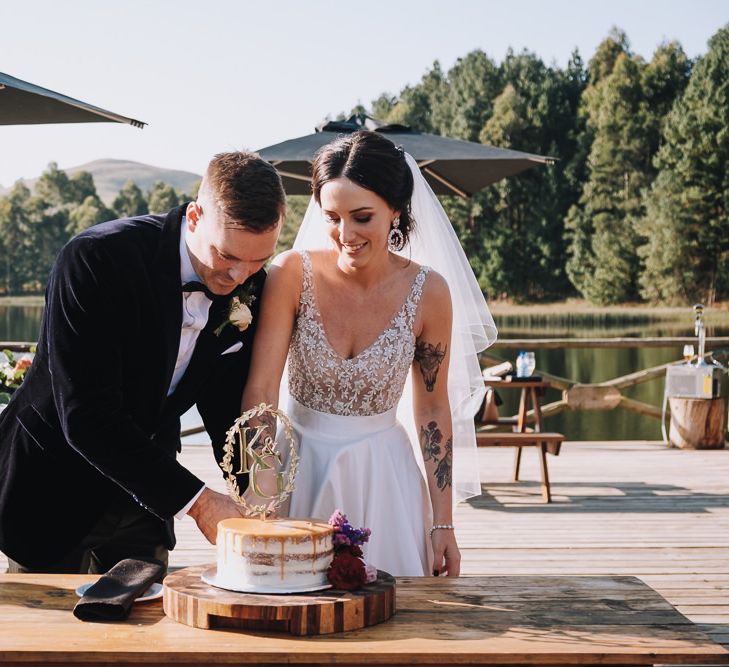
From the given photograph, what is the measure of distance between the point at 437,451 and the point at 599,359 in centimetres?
3870

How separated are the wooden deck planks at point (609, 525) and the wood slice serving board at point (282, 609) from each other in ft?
7.16

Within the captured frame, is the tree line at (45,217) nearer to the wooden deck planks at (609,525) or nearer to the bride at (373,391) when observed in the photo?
the wooden deck planks at (609,525)

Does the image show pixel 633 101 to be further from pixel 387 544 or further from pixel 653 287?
pixel 387 544

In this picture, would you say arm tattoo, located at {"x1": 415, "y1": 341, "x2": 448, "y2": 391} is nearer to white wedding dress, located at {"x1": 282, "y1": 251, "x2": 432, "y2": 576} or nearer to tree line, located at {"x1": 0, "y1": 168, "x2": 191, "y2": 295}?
white wedding dress, located at {"x1": 282, "y1": 251, "x2": 432, "y2": 576}

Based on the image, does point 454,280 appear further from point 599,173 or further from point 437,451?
point 599,173

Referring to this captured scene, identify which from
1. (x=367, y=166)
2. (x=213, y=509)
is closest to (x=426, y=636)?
(x=213, y=509)

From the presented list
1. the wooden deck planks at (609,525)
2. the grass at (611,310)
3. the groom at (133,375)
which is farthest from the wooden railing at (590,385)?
the grass at (611,310)

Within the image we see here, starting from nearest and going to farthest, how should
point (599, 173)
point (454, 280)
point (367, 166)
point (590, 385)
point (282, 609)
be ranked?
point (282, 609)
point (367, 166)
point (454, 280)
point (590, 385)
point (599, 173)

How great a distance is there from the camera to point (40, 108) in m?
5.80

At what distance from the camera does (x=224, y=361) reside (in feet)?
8.48

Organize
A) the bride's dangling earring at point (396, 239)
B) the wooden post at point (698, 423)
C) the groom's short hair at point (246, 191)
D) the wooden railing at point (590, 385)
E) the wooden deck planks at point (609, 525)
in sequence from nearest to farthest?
the groom's short hair at point (246, 191) → the bride's dangling earring at point (396, 239) → the wooden deck planks at point (609, 525) → the wooden post at point (698, 423) → the wooden railing at point (590, 385)

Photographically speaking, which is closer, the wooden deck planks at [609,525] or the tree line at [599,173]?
the wooden deck planks at [609,525]

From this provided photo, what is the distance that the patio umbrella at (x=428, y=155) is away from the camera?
7738mm

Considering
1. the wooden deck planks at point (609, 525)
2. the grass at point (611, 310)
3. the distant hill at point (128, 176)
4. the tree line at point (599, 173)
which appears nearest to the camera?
the wooden deck planks at point (609, 525)
